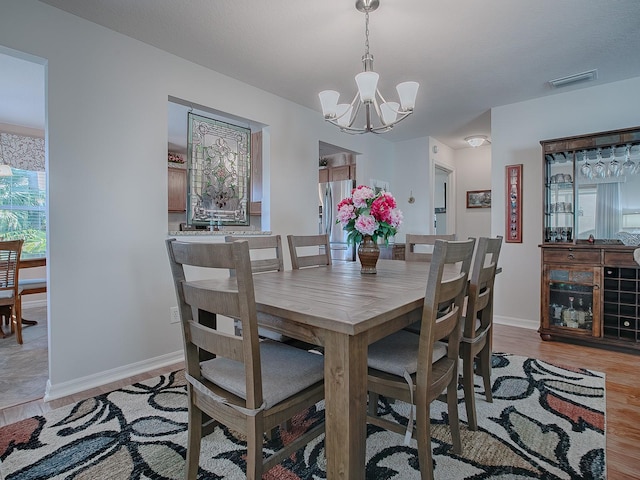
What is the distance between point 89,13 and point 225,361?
2388 mm

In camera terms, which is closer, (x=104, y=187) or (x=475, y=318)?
(x=475, y=318)

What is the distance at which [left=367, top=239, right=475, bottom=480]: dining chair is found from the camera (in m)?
1.18

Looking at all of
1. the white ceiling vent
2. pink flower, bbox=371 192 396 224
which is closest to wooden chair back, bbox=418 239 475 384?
pink flower, bbox=371 192 396 224

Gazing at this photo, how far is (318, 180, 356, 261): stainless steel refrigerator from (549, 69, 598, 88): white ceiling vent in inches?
106

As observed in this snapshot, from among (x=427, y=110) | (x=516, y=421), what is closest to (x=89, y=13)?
(x=427, y=110)

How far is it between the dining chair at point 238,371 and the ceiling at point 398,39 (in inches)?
71.4

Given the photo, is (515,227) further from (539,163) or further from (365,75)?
(365,75)

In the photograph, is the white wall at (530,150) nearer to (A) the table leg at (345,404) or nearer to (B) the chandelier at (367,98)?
(B) the chandelier at (367,98)

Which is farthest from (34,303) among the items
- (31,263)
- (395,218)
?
(395,218)

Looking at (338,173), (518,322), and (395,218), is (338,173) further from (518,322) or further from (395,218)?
(395,218)

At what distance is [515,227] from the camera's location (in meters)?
3.78

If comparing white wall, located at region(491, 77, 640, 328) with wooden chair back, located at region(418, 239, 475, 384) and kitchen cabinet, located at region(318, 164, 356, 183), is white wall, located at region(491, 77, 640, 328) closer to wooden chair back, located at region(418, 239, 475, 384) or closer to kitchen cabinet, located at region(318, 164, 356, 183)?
kitchen cabinet, located at region(318, 164, 356, 183)

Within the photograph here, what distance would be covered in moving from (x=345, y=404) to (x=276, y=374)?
309mm

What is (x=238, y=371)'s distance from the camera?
120 cm
